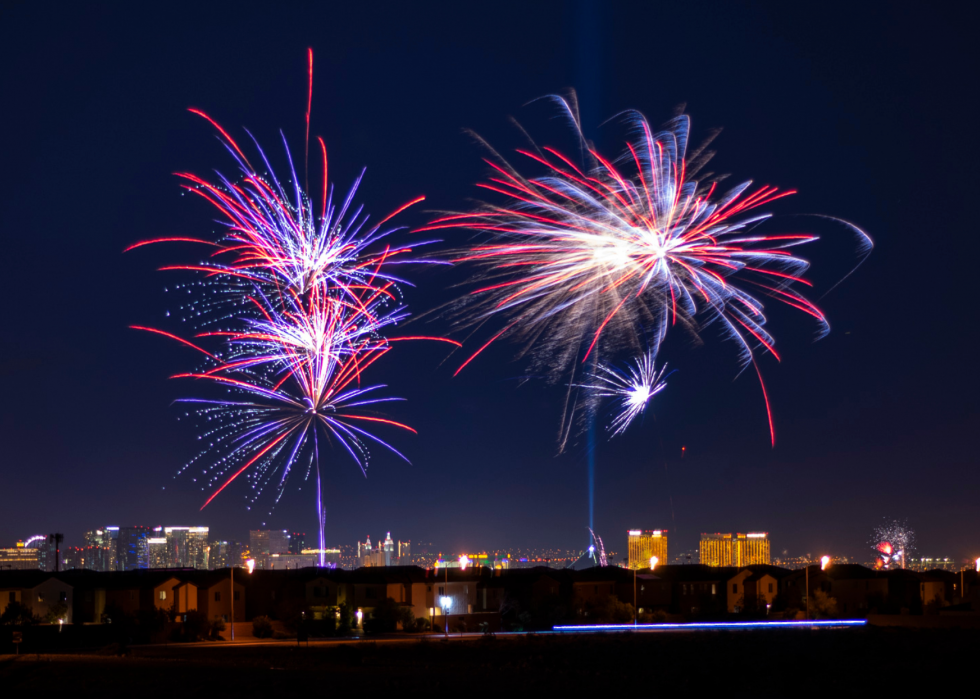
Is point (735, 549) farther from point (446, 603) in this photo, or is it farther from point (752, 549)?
point (446, 603)

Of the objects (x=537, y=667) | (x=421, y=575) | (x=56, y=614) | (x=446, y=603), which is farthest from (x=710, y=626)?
(x=56, y=614)

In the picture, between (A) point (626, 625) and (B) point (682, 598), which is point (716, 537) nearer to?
(B) point (682, 598)

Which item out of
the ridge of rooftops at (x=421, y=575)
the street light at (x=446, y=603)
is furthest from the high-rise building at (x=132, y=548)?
the street light at (x=446, y=603)

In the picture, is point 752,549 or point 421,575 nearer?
point 421,575

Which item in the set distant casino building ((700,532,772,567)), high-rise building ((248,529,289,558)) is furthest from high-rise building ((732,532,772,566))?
high-rise building ((248,529,289,558))

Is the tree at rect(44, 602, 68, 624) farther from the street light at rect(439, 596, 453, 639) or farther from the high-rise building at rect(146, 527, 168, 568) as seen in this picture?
the high-rise building at rect(146, 527, 168, 568)

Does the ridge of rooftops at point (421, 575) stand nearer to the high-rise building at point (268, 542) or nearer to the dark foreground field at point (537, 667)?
the dark foreground field at point (537, 667)

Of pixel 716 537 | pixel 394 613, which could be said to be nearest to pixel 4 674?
pixel 394 613
